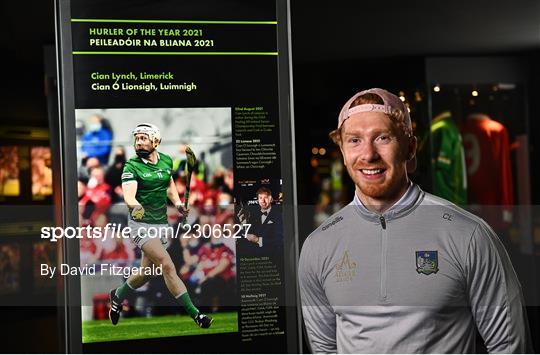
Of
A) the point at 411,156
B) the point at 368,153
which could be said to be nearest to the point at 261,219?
the point at 368,153

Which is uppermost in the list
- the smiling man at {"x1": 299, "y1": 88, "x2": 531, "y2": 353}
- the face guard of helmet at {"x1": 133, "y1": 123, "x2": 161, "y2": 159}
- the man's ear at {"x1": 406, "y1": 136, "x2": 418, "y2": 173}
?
the face guard of helmet at {"x1": 133, "y1": 123, "x2": 161, "y2": 159}

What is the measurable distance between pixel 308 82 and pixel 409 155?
1.63ft

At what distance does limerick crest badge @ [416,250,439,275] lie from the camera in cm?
281

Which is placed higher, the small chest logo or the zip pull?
the zip pull

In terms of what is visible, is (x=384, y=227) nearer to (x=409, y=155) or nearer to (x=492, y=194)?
(x=409, y=155)

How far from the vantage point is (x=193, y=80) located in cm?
300

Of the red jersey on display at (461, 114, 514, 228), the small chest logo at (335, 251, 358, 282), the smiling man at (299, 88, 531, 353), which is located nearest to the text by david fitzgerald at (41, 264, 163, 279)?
the smiling man at (299, 88, 531, 353)

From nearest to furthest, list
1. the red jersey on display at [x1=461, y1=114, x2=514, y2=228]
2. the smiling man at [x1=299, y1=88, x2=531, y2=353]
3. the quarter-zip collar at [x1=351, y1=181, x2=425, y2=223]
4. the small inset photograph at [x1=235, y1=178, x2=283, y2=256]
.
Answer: the smiling man at [x1=299, y1=88, x2=531, y2=353] → the quarter-zip collar at [x1=351, y1=181, x2=425, y2=223] → the small inset photograph at [x1=235, y1=178, x2=283, y2=256] → the red jersey on display at [x1=461, y1=114, x2=514, y2=228]

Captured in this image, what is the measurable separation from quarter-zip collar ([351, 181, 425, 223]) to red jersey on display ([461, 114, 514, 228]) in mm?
311

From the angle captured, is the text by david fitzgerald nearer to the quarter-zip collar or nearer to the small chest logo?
the small chest logo

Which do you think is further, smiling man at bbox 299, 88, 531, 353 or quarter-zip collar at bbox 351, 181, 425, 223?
quarter-zip collar at bbox 351, 181, 425, 223

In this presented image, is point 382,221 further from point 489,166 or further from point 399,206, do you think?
point 489,166

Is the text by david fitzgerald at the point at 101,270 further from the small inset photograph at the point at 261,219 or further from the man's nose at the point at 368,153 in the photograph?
the man's nose at the point at 368,153

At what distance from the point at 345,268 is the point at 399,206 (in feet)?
1.03
